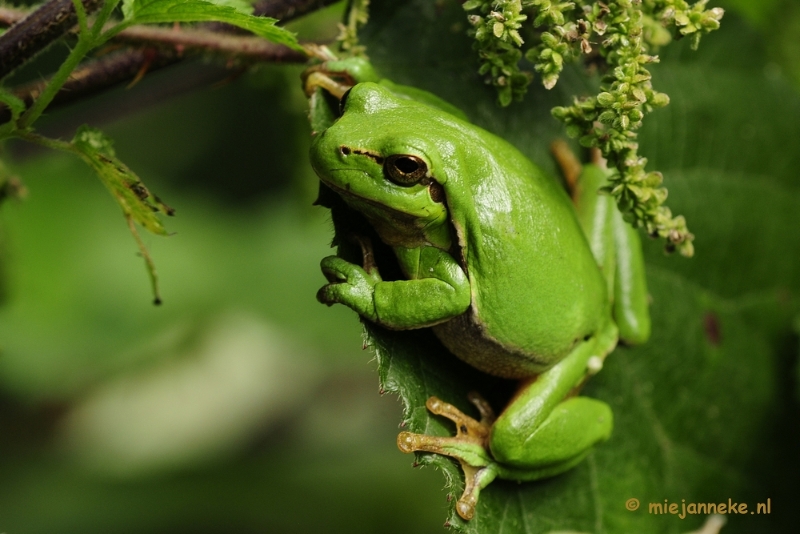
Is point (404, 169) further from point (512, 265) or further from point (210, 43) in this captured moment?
point (210, 43)

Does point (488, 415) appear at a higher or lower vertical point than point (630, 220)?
lower

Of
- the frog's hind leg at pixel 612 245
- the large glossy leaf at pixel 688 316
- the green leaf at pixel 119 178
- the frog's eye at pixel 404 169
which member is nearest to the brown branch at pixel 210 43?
the large glossy leaf at pixel 688 316

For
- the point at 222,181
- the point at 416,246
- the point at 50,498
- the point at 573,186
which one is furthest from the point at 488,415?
the point at 222,181

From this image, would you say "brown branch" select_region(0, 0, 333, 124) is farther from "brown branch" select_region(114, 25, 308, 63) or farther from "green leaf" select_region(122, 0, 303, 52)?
"green leaf" select_region(122, 0, 303, 52)

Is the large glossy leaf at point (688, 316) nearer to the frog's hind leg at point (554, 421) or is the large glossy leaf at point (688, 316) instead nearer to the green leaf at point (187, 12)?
the frog's hind leg at point (554, 421)

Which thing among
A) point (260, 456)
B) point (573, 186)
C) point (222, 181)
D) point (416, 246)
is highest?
point (416, 246)

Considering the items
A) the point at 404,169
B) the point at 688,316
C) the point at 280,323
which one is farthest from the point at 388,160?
the point at 280,323

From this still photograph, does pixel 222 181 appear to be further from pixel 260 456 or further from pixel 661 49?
pixel 661 49

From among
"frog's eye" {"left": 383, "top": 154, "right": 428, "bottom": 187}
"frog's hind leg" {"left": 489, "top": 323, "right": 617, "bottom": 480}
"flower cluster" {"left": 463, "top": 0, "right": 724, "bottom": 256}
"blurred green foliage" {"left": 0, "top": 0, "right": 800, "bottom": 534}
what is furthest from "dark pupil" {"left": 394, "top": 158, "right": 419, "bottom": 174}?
"frog's hind leg" {"left": 489, "top": 323, "right": 617, "bottom": 480}
